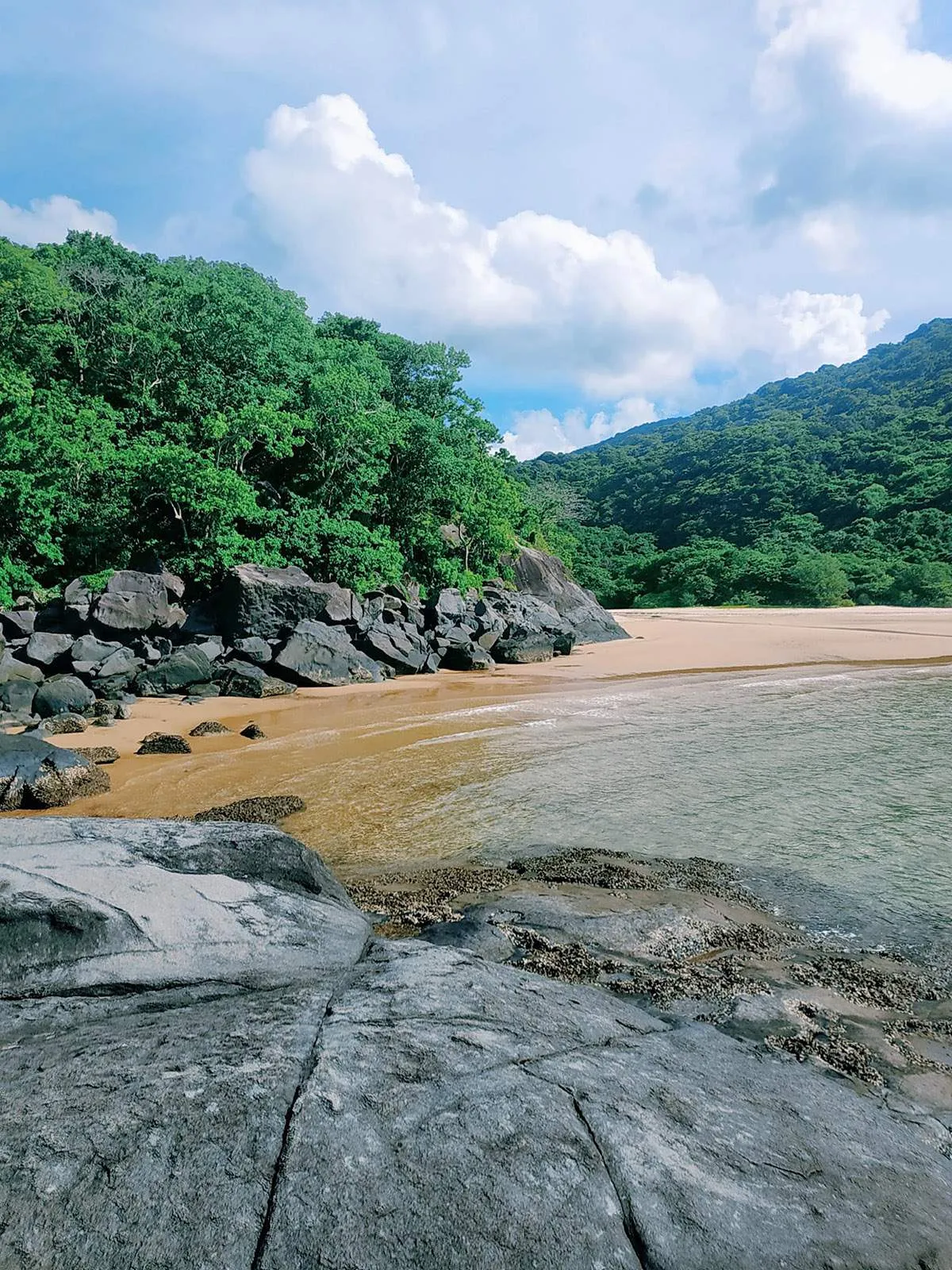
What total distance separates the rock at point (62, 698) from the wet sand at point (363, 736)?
883 millimetres

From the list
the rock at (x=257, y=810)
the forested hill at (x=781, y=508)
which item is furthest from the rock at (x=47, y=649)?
the forested hill at (x=781, y=508)

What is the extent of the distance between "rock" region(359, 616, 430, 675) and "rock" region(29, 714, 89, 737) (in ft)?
23.1

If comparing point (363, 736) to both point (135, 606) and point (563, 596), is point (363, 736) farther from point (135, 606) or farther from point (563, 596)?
point (563, 596)

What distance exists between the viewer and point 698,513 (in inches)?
2884

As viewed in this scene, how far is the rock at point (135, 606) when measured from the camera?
15477 millimetres

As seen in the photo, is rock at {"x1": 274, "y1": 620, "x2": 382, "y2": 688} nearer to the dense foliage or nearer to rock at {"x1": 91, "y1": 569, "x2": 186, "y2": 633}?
rock at {"x1": 91, "y1": 569, "x2": 186, "y2": 633}

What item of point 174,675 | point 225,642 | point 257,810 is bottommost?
point 257,810

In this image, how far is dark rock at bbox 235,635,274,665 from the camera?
1523 cm

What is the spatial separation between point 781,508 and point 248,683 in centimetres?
6381

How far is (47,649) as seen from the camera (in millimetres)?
14250

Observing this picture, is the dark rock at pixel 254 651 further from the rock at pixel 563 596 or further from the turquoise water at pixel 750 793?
the rock at pixel 563 596

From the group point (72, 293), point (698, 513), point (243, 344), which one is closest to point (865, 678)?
point (243, 344)

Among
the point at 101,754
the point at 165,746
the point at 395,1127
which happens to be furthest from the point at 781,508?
the point at 395,1127

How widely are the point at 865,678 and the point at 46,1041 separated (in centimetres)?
1729
